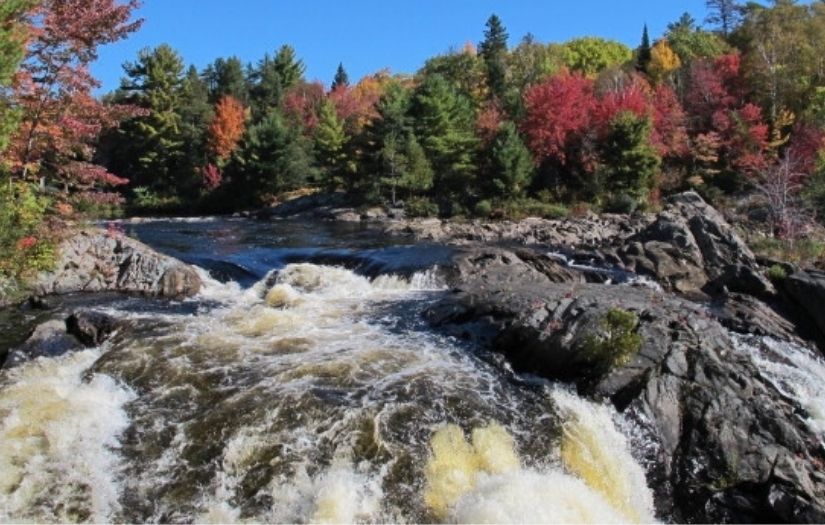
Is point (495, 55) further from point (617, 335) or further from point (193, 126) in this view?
point (617, 335)

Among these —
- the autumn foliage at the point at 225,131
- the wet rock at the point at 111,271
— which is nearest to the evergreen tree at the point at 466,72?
the autumn foliage at the point at 225,131

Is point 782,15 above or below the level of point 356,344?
above

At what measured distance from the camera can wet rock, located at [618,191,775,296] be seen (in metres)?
20.3

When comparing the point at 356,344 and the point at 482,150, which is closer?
the point at 356,344

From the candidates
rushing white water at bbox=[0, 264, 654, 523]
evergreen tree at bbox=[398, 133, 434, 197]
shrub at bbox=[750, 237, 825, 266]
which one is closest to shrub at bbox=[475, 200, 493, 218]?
evergreen tree at bbox=[398, 133, 434, 197]

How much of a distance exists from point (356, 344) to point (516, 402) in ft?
13.0

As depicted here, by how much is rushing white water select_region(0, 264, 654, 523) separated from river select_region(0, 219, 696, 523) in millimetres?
27

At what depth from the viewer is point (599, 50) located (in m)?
83.9

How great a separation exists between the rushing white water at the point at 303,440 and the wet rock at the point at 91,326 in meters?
0.64

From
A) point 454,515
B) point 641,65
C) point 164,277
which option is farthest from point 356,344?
point 641,65

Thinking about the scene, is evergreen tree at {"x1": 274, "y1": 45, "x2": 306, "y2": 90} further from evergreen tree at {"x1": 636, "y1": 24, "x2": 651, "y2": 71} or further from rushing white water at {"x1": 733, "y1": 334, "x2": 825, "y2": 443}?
rushing white water at {"x1": 733, "y1": 334, "x2": 825, "y2": 443}

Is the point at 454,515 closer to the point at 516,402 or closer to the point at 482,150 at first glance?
the point at 516,402

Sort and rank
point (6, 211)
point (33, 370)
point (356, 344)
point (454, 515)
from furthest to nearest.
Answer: point (6, 211) < point (356, 344) < point (33, 370) < point (454, 515)

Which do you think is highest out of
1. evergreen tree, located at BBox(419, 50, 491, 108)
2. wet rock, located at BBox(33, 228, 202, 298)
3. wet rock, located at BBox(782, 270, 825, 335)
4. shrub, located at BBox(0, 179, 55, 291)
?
evergreen tree, located at BBox(419, 50, 491, 108)
